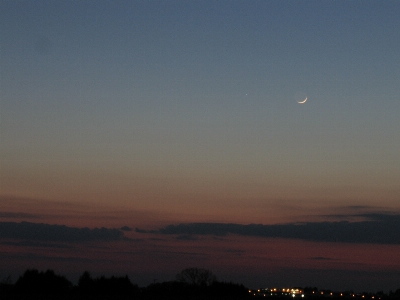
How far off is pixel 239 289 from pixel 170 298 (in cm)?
2389

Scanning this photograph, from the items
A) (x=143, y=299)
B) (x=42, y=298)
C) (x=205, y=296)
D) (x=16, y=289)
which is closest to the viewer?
(x=42, y=298)

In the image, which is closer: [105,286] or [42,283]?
[42,283]

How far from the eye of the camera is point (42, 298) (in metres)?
80.0

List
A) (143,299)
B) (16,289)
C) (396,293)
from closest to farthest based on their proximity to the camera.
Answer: (143,299)
(16,289)
(396,293)

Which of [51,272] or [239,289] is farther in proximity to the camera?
[239,289]

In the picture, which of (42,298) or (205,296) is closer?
(42,298)

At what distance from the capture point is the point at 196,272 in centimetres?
14125

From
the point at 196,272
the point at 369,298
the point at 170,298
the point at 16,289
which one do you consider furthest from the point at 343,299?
the point at 16,289

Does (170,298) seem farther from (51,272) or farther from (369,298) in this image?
(369,298)

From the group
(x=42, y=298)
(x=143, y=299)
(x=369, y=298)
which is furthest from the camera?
(x=369, y=298)

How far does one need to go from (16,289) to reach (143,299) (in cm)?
2368

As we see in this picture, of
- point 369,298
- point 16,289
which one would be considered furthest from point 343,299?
point 16,289

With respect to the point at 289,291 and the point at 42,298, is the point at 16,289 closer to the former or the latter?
the point at 42,298

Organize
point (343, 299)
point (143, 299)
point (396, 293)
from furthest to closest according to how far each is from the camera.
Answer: point (396, 293) < point (343, 299) < point (143, 299)
